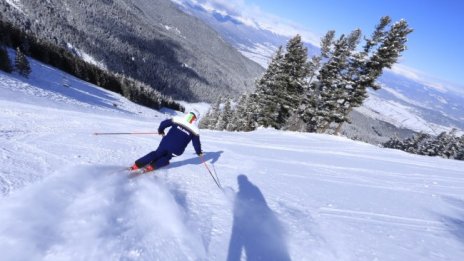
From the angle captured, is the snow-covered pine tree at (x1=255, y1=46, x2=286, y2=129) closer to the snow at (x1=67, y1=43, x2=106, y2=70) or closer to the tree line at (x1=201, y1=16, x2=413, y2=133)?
the tree line at (x1=201, y1=16, x2=413, y2=133)

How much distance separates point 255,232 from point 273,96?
2651 centimetres

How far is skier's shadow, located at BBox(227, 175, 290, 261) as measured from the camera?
462 centimetres

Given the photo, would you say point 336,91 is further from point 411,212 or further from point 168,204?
point 168,204

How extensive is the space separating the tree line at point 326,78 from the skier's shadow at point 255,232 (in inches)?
997

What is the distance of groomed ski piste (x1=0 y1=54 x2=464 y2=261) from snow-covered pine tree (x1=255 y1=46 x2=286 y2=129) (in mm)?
21277

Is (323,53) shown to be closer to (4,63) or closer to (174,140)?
(174,140)

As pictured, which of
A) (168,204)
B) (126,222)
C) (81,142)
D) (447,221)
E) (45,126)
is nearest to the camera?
(126,222)

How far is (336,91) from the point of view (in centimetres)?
3067

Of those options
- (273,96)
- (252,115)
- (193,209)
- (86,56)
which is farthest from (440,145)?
(86,56)

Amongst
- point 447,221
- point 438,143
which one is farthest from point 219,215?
point 438,143

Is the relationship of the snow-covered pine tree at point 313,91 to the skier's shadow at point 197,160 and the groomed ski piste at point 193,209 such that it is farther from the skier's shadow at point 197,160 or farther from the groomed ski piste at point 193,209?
the skier's shadow at point 197,160

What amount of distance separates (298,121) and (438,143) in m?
31.5

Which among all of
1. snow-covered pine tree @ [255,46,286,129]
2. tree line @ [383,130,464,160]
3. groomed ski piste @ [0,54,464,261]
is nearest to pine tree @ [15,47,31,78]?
snow-covered pine tree @ [255,46,286,129]

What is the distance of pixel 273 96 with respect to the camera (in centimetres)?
3097
